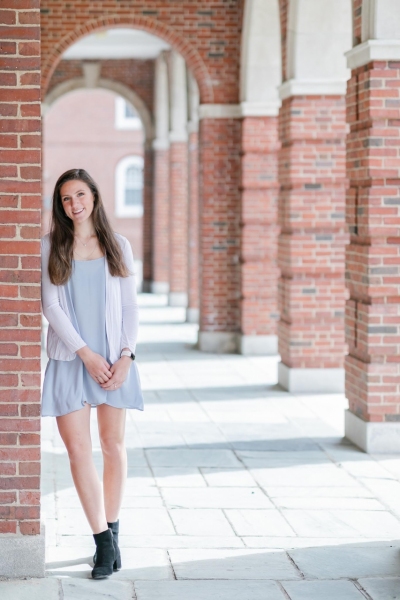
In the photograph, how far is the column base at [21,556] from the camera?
15.9ft

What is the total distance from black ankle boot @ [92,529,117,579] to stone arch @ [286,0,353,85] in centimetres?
659

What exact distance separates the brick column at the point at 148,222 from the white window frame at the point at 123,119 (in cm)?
1556

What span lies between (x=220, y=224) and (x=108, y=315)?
9334mm

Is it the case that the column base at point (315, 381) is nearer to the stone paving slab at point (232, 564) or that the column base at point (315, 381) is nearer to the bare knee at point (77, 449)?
the stone paving slab at point (232, 564)

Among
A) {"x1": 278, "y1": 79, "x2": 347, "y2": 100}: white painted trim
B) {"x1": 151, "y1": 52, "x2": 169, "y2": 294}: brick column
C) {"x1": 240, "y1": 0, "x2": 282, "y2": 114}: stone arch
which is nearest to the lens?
{"x1": 278, "y1": 79, "x2": 347, "y2": 100}: white painted trim

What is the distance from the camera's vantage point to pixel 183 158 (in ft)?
73.8

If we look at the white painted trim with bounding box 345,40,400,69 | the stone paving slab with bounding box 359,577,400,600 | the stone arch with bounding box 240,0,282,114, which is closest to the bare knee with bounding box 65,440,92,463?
the stone paving slab with bounding box 359,577,400,600

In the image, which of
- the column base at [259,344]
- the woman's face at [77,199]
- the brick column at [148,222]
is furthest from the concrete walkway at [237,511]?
the brick column at [148,222]

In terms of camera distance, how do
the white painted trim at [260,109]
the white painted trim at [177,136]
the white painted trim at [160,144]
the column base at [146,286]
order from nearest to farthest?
the white painted trim at [260,109] → the white painted trim at [177,136] → the white painted trim at [160,144] → the column base at [146,286]

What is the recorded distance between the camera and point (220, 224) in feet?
46.4

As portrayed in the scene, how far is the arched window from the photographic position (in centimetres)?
4131

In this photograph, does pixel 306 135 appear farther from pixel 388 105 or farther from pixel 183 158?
pixel 183 158

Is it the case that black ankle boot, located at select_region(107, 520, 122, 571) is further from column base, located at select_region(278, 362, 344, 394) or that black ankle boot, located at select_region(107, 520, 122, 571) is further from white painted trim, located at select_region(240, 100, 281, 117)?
white painted trim, located at select_region(240, 100, 281, 117)

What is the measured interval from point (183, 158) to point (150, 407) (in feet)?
43.1
